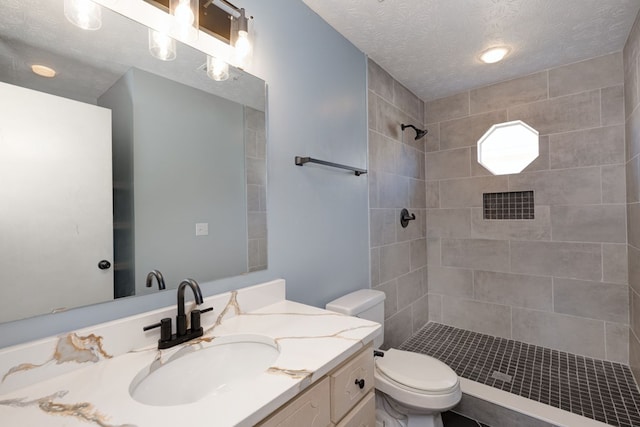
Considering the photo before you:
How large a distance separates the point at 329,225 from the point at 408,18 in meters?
1.29

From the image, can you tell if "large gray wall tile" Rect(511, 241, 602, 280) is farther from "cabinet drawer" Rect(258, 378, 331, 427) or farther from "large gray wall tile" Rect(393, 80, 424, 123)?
"cabinet drawer" Rect(258, 378, 331, 427)

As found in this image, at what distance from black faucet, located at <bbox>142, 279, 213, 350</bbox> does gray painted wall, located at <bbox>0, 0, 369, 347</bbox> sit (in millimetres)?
95

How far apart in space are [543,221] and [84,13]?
3.02 m

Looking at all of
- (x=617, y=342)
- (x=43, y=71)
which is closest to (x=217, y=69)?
(x=43, y=71)

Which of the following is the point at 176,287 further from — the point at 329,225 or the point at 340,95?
the point at 340,95

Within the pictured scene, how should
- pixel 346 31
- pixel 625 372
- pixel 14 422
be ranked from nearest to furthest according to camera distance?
pixel 14 422 → pixel 346 31 → pixel 625 372

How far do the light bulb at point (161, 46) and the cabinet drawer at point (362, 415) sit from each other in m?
1.38

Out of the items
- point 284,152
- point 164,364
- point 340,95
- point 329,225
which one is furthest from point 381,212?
point 164,364

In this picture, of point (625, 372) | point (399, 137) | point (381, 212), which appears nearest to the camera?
point (625, 372)

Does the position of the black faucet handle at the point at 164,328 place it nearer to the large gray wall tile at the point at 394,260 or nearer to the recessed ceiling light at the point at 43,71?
the recessed ceiling light at the point at 43,71

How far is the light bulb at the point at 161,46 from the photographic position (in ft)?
3.38

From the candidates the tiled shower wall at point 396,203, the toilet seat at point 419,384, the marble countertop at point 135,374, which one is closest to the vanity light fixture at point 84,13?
the marble countertop at point 135,374

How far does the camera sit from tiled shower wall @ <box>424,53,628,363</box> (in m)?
2.13

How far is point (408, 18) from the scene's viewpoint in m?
1.70
